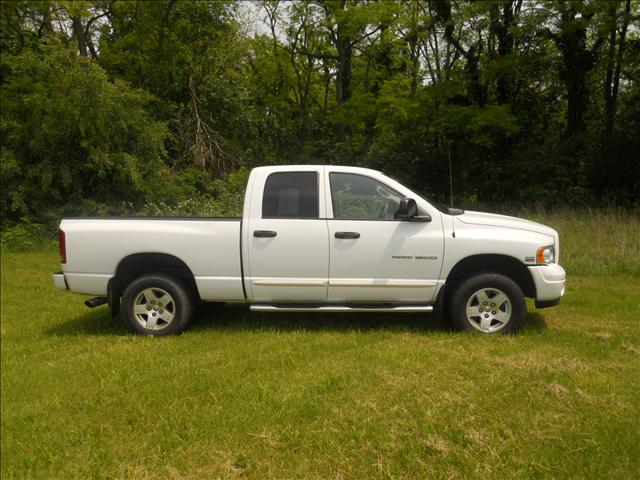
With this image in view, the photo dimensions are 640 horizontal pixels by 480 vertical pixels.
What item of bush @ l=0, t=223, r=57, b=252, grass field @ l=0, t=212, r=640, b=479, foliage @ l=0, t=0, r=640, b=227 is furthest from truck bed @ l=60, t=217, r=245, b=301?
foliage @ l=0, t=0, r=640, b=227

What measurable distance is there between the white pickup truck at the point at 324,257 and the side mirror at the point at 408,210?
1cm

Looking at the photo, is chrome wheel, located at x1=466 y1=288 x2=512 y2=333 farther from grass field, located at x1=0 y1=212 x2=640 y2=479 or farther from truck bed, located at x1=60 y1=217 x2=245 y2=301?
truck bed, located at x1=60 y1=217 x2=245 y2=301

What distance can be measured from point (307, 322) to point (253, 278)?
98 cm

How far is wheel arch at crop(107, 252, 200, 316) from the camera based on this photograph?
5641 millimetres

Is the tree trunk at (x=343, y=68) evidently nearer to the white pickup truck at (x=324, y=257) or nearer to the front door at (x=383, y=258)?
the white pickup truck at (x=324, y=257)

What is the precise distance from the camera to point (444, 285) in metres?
5.54

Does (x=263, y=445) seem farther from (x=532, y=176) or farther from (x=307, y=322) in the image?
(x=532, y=176)

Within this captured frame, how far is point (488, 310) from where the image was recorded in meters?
5.52

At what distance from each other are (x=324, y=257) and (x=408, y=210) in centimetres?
98

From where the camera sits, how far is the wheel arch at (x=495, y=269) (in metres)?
5.51

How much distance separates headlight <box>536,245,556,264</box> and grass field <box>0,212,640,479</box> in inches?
30.7

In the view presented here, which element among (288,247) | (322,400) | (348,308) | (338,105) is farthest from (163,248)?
(338,105)

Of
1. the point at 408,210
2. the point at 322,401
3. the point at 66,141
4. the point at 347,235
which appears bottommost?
the point at 322,401

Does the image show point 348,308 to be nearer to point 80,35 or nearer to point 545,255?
point 545,255
